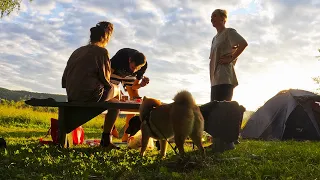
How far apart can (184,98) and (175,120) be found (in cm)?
34

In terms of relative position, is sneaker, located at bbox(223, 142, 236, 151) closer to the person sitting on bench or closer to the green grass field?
the green grass field

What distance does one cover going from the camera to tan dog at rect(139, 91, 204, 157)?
4895 millimetres

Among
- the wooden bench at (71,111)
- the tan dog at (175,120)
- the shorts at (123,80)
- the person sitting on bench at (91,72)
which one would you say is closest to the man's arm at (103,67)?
the person sitting on bench at (91,72)

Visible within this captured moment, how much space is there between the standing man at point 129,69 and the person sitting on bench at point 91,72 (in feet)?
2.63

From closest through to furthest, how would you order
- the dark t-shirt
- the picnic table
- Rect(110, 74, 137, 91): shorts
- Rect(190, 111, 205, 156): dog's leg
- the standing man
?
Rect(190, 111, 205, 156): dog's leg < the picnic table < the standing man < the dark t-shirt < Rect(110, 74, 137, 91): shorts

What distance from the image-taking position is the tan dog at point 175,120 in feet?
16.1

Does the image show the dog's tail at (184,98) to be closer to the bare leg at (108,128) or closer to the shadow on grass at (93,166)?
the shadow on grass at (93,166)

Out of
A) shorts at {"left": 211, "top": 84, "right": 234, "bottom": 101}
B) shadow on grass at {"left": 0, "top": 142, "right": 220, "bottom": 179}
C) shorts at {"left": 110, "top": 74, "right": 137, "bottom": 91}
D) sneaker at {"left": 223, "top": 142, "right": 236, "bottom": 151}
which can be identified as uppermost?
shorts at {"left": 110, "top": 74, "right": 137, "bottom": 91}

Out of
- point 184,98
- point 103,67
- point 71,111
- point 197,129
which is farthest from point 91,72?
point 197,129

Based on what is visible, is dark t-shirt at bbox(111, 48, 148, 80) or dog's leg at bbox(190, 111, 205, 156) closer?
dog's leg at bbox(190, 111, 205, 156)

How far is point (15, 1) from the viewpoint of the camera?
17234mm

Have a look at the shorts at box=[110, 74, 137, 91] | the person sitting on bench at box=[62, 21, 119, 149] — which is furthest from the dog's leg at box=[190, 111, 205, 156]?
the shorts at box=[110, 74, 137, 91]

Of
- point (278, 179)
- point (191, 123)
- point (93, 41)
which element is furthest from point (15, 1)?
point (278, 179)

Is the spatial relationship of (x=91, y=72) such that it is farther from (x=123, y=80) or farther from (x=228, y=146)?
(x=228, y=146)
